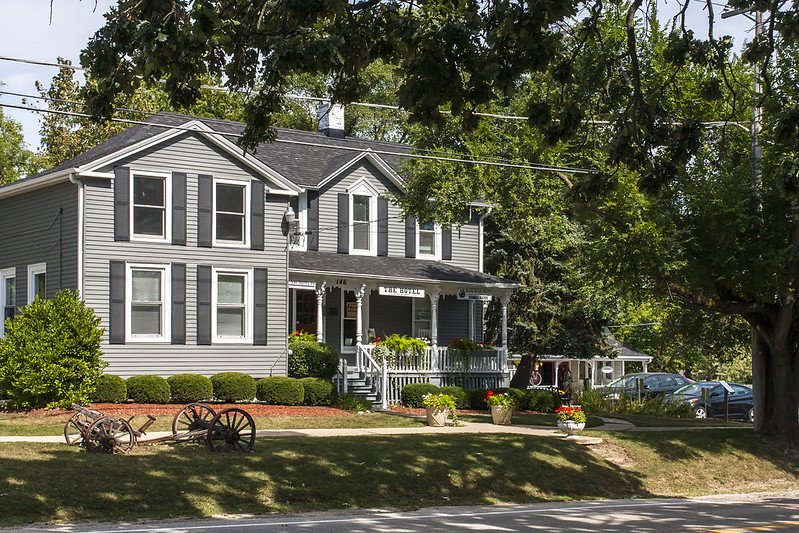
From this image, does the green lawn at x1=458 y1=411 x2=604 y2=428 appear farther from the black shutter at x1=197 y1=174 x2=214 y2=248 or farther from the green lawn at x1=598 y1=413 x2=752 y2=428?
the black shutter at x1=197 y1=174 x2=214 y2=248

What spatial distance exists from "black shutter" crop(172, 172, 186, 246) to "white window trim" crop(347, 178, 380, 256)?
6.68 meters

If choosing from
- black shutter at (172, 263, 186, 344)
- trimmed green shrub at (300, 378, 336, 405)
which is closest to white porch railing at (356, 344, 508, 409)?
trimmed green shrub at (300, 378, 336, 405)

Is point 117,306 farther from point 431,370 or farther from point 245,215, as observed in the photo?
point 431,370

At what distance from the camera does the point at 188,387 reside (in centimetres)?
2808

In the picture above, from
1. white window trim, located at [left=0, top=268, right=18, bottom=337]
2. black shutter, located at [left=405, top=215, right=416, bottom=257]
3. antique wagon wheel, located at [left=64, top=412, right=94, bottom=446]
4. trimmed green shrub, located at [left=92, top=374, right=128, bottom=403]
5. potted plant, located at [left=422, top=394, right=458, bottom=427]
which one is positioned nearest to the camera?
antique wagon wheel, located at [left=64, top=412, right=94, bottom=446]

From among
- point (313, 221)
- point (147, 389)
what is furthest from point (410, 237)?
point (147, 389)

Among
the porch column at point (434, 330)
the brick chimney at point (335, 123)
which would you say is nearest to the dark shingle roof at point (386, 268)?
the porch column at point (434, 330)

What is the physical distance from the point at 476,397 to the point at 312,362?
5.09 meters

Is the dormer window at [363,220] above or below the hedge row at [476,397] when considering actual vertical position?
above

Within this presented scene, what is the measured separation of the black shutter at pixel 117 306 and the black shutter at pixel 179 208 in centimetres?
172

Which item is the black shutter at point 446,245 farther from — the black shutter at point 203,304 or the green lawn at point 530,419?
the black shutter at point 203,304

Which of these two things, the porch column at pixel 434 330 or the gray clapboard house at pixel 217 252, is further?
the porch column at pixel 434 330

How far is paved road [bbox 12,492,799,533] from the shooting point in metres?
13.1

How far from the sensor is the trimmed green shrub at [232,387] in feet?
94.1
